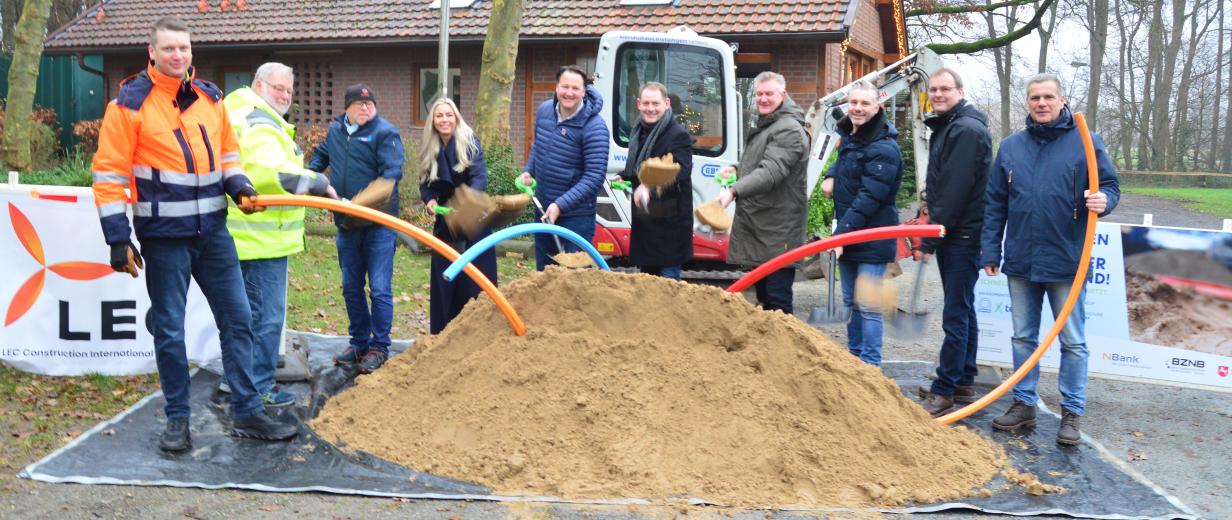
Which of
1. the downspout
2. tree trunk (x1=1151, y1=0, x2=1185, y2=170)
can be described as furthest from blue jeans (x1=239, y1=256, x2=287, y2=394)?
tree trunk (x1=1151, y1=0, x2=1185, y2=170)

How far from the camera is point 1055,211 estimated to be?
5.41 m

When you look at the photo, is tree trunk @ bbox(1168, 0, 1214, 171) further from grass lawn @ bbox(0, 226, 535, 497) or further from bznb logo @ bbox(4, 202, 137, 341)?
bznb logo @ bbox(4, 202, 137, 341)

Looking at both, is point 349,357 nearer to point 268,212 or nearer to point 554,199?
point 268,212

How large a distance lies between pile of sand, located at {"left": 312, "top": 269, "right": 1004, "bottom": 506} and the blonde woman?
0.99 metres

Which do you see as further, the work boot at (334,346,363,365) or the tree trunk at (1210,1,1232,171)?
the tree trunk at (1210,1,1232,171)

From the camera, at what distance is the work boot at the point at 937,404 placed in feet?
19.6

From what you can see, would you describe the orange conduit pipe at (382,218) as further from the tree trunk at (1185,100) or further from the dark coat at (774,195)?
the tree trunk at (1185,100)

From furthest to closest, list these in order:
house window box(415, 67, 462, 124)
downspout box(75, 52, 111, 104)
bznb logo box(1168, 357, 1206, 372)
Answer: downspout box(75, 52, 111, 104)
house window box(415, 67, 462, 124)
bznb logo box(1168, 357, 1206, 372)

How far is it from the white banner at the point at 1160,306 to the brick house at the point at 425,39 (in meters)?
11.1

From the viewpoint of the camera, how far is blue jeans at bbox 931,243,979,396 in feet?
19.6

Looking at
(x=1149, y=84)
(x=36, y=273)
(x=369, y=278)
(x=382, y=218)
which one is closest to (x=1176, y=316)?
(x=382, y=218)

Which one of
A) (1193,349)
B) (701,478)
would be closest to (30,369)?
(701,478)

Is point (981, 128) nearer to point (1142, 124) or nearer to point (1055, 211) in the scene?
point (1055, 211)

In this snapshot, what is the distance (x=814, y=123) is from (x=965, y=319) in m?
5.15
